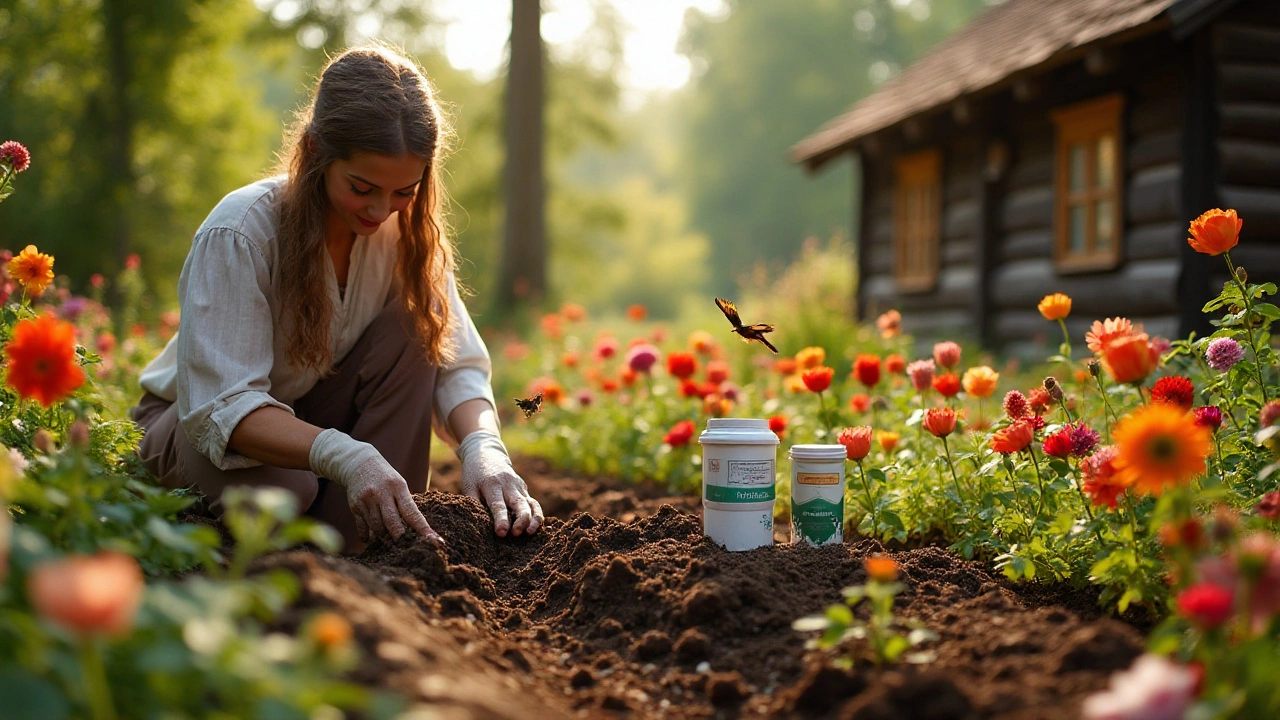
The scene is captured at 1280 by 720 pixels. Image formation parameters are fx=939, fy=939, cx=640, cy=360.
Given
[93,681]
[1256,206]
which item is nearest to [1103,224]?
[1256,206]

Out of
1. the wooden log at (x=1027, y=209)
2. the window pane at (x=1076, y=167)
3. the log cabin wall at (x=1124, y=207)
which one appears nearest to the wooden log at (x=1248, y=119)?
the log cabin wall at (x=1124, y=207)

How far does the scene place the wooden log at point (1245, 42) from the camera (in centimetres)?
494

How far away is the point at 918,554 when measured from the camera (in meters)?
2.21

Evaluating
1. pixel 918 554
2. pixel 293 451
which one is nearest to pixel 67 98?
pixel 293 451

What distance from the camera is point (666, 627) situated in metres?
1.83

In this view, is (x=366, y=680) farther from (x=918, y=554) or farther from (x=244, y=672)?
(x=918, y=554)

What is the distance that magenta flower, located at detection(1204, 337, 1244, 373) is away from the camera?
6.79ft

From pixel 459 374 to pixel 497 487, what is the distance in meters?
0.56

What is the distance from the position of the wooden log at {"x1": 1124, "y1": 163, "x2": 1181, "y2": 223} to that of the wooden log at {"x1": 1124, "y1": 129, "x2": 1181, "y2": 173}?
0.05 meters

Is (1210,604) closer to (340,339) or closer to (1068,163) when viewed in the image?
(340,339)

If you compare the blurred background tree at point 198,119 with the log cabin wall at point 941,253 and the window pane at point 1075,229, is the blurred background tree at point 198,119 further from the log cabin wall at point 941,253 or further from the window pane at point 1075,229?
the window pane at point 1075,229

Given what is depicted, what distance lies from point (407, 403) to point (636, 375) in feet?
5.31

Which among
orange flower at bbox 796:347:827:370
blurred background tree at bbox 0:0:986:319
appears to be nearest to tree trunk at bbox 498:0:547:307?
blurred background tree at bbox 0:0:986:319

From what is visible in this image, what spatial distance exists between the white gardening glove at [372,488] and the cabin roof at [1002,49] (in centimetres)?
451
